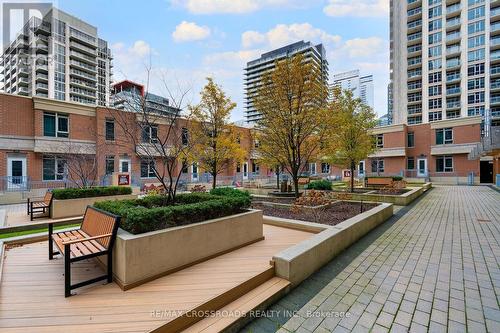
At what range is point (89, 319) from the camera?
2.61 metres

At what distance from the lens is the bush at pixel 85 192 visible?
8797mm

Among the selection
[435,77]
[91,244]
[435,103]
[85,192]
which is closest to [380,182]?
[85,192]

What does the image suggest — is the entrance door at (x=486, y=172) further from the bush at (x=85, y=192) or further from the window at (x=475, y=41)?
the bush at (x=85, y=192)

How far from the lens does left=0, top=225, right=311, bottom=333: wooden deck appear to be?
2.54 metres

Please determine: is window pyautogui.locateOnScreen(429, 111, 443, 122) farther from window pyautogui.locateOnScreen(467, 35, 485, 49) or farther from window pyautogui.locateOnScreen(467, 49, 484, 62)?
window pyautogui.locateOnScreen(467, 35, 485, 49)

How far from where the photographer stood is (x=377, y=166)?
34.1 metres

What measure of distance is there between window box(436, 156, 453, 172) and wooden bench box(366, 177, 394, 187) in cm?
1904

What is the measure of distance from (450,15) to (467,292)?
63.7 m

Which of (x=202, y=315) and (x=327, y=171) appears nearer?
(x=202, y=315)

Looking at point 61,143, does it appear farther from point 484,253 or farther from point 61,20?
point 61,20

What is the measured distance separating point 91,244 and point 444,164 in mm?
37931

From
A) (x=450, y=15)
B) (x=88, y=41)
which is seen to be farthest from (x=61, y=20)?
(x=450, y=15)

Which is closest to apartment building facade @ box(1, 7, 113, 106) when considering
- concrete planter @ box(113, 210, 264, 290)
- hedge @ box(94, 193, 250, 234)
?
hedge @ box(94, 193, 250, 234)

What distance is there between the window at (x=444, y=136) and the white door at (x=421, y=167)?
107 inches
